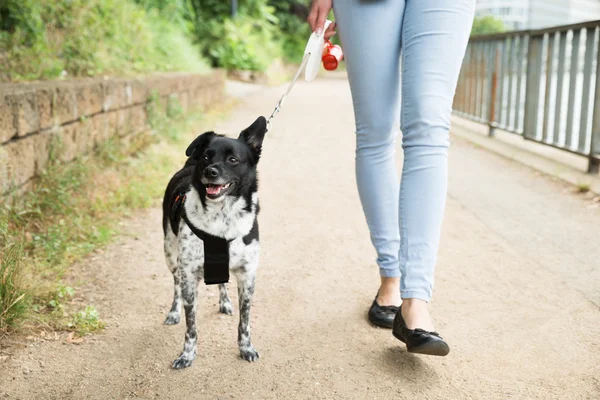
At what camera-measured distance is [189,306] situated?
285cm

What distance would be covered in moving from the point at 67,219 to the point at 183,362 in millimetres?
2062

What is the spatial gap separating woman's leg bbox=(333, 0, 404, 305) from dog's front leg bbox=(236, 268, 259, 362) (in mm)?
652

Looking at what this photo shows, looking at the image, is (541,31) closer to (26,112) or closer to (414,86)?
(414,86)

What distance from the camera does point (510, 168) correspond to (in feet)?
22.8

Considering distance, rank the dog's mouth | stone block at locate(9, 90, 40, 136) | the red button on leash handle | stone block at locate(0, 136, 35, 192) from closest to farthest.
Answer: the dog's mouth → the red button on leash handle → stone block at locate(0, 136, 35, 192) → stone block at locate(9, 90, 40, 136)

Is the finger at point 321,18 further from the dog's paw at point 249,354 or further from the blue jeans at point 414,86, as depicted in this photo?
the dog's paw at point 249,354

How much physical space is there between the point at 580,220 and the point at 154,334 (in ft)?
10.9

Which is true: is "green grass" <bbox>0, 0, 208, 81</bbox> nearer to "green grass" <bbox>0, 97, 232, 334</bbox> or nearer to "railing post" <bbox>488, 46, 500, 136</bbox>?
"green grass" <bbox>0, 97, 232, 334</bbox>

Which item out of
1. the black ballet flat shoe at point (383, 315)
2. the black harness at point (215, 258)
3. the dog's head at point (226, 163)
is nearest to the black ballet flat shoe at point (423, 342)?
the black ballet flat shoe at point (383, 315)

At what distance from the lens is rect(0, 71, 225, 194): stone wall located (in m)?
4.24

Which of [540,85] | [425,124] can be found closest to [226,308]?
[425,124]

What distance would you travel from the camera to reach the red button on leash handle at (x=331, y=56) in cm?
318

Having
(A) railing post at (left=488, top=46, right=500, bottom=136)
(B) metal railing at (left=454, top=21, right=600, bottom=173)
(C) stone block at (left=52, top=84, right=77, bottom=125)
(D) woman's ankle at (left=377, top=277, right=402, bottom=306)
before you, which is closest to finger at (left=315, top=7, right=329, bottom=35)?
(D) woman's ankle at (left=377, top=277, right=402, bottom=306)

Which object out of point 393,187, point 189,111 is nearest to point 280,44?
point 189,111
